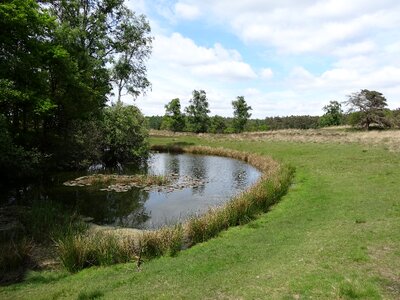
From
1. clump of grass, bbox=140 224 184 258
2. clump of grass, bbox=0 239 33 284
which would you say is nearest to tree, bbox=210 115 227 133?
clump of grass, bbox=140 224 184 258

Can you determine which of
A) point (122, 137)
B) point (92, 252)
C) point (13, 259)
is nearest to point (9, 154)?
point (13, 259)

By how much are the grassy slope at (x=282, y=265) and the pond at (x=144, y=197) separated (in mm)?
4765

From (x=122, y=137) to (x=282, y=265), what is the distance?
3289cm

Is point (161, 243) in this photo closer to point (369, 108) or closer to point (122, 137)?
point (122, 137)

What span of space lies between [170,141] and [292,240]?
176 ft

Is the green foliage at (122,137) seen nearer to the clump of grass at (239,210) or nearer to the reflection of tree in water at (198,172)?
the reflection of tree in water at (198,172)

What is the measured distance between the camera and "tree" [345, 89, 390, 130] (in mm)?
58094

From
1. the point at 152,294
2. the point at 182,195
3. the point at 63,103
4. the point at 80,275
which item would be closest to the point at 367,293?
the point at 152,294

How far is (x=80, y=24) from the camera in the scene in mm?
35094

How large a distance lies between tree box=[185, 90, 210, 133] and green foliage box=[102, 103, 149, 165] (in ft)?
133

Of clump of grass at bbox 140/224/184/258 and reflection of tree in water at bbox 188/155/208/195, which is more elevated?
clump of grass at bbox 140/224/184/258

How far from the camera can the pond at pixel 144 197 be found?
18.7 metres

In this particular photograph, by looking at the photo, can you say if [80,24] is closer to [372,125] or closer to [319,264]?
[319,264]

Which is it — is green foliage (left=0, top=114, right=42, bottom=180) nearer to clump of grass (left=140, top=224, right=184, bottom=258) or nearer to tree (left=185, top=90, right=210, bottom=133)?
clump of grass (left=140, top=224, right=184, bottom=258)
